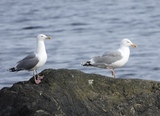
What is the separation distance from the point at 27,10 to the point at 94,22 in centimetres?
543

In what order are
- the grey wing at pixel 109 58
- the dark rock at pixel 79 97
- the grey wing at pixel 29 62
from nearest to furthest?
the dark rock at pixel 79 97 < the grey wing at pixel 29 62 < the grey wing at pixel 109 58

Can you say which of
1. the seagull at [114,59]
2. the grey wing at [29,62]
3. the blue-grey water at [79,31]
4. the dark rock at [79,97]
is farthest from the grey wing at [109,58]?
the blue-grey water at [79,31]

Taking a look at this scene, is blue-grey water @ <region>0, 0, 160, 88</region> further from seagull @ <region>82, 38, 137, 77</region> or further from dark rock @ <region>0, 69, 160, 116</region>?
dark rock @ <region>0, 69, 160, 116</region>

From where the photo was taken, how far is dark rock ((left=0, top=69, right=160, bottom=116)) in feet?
33.2

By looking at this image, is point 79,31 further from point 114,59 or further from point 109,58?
point 114,59

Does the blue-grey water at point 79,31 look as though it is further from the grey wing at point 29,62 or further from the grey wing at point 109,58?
the grey wing at point 29,62

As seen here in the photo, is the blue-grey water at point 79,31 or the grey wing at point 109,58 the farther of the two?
the blue-grey water at point 79,31

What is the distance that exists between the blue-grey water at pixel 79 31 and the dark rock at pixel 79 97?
9.77 m

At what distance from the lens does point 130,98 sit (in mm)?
10758

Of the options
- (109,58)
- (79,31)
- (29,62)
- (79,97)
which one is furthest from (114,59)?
(79,31)

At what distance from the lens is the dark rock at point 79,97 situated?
10133 mm

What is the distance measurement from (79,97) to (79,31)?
71.9 ft

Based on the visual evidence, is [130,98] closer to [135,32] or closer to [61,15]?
[135,32]

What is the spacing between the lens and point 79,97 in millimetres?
10422
